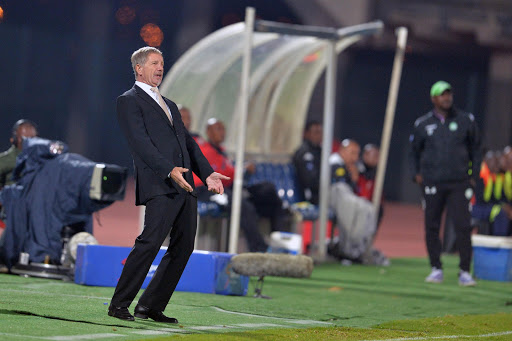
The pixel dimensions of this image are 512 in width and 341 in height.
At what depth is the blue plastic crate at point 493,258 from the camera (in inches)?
515

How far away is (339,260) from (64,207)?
5283 millimetres

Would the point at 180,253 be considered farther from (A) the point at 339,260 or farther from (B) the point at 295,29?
(A) the point at 339,260

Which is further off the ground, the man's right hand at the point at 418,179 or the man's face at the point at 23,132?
the man's face at the point at 23,132

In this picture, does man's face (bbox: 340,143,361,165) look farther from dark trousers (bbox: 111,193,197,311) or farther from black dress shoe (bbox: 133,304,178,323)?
black dress shoe (bbox: 133,304,178,323)

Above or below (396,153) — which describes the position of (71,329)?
below

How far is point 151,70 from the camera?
714 cm

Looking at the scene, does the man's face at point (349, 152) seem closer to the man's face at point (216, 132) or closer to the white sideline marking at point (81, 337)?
the man's face at point (216, 132)

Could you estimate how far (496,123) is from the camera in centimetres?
3108

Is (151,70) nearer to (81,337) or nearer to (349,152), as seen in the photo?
(81,337)

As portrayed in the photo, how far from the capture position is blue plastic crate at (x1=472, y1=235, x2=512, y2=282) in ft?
42.9

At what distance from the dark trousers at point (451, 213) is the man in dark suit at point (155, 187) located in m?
5.24

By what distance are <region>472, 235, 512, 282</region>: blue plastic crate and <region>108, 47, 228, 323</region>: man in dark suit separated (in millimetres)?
6671

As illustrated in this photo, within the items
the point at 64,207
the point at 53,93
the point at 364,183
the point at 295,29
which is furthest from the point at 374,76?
the point at 64,207

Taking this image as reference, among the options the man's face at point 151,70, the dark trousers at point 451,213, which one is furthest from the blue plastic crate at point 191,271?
the dark trousers at point 451,213
